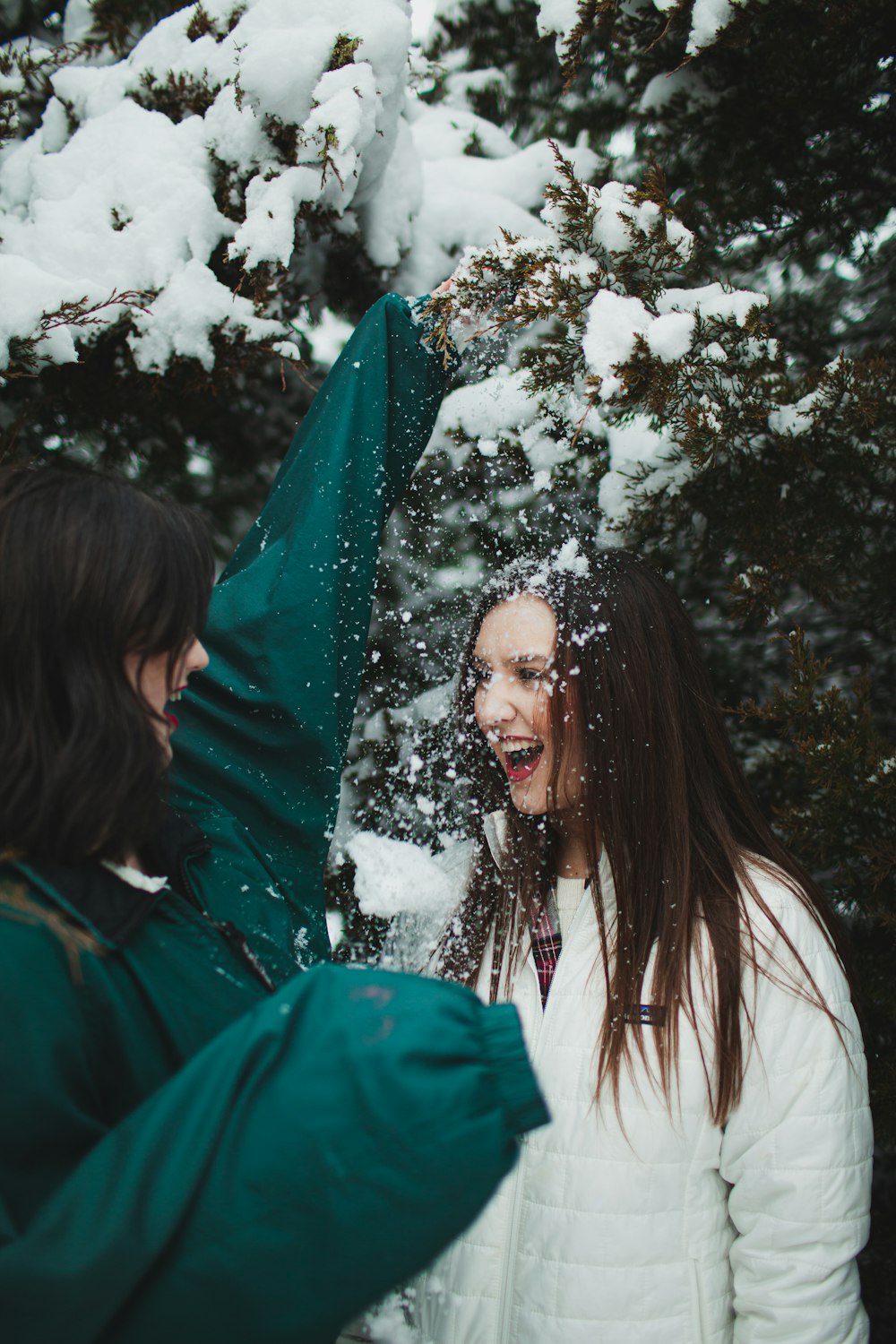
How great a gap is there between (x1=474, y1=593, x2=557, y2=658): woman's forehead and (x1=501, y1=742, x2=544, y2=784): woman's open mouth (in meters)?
0.21

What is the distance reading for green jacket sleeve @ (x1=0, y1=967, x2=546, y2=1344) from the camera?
91 centimetres

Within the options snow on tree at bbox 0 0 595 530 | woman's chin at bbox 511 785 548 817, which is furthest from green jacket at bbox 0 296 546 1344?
snow on tree at bbox 0 0 595 530

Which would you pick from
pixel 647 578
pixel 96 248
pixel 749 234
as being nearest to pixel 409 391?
pixel 647 578

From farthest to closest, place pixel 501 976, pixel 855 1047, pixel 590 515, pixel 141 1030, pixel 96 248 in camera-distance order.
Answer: pixel 590 515
pixel 96 248
pixel 501 976
pixel 855 1047
pixel 141 1030

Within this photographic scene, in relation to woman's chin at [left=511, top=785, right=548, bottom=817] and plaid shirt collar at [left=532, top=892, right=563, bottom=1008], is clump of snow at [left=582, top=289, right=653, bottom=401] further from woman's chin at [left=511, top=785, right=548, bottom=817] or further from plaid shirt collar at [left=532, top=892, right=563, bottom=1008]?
plaid shirt collar at [left=532, top=892, right=563, bottom=1008]

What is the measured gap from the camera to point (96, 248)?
2.27 m

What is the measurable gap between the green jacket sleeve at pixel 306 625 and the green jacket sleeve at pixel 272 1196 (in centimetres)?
93

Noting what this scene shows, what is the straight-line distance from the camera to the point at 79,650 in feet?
3.75

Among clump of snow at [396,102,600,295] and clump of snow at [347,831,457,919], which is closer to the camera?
clump of snow at [347,831,457,919]

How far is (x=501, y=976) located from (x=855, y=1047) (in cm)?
69

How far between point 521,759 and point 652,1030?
0.62 m

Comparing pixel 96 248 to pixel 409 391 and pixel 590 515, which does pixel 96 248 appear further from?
pixel 590 515

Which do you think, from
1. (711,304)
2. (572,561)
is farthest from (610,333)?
(572,561)

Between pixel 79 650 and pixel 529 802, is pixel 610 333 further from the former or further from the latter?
pixel 79 650
